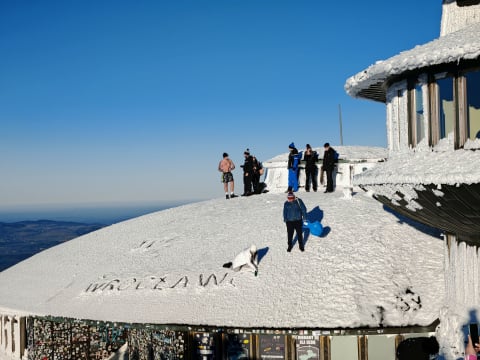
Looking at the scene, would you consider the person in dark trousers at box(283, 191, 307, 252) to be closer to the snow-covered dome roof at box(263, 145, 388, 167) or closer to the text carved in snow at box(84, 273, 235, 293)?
the text carved in snow at box(84, 273, 235, 293)

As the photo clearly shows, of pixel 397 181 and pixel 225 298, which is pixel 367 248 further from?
pixel 397 181

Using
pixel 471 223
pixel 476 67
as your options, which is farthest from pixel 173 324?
pixel 476 67

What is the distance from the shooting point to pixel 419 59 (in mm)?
8703

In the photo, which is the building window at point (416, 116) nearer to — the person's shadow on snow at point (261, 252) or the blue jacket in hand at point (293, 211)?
the blue jacket in hand at point (293, 211)

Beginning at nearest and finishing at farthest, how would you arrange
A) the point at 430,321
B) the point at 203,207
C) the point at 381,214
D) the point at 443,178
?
the point at 443,178 < the point at 430,321 < the point at 381,214 < the point at 203,207

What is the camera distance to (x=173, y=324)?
12.4 metres

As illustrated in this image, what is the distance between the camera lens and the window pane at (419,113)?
30.6 ft

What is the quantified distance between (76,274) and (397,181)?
11.7m

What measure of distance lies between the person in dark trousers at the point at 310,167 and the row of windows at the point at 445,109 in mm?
9247

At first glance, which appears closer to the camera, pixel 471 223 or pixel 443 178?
pixel 443 178

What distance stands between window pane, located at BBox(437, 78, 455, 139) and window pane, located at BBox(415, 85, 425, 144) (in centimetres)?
40

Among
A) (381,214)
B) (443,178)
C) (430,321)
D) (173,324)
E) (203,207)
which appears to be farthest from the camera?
(203,207)

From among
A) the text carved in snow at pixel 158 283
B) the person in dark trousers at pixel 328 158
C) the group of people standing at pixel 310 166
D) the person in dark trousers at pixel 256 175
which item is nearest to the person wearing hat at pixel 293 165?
the group of people standing at pixel 310 166

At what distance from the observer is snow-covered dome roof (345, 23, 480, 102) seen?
8227 mm
